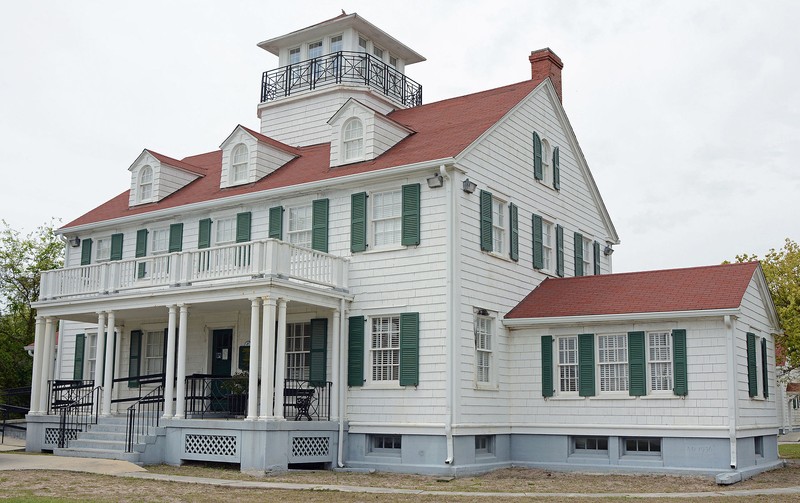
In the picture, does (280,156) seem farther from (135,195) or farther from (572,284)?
(572,284)

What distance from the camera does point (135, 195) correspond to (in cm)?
2656

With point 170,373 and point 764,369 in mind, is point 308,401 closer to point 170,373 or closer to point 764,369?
point 170,373

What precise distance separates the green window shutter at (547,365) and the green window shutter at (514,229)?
7.66 feet

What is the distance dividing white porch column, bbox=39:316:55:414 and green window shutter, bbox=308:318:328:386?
723 cm

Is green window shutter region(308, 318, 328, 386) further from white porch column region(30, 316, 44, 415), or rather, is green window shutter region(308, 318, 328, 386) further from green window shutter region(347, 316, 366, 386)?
white porch column region(30, 316, 44, 415)

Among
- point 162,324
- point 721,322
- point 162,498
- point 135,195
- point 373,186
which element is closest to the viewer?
point 162,498

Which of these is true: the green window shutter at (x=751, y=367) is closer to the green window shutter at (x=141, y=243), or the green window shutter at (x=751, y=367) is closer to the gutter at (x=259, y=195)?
the gutter at (x=259, y=195)

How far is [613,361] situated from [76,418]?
12.9 m

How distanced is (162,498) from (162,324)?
36.4 feet

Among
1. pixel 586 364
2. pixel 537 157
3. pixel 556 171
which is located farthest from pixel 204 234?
pixel 586 364

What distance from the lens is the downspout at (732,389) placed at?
18.5 meters

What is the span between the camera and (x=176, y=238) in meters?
24.4

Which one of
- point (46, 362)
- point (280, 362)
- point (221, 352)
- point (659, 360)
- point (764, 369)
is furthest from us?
point (46, 362)

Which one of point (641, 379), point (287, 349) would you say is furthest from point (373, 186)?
point (641, 379)
